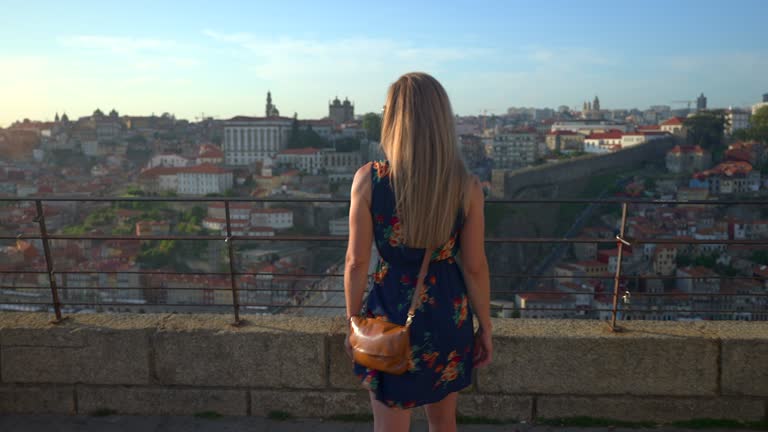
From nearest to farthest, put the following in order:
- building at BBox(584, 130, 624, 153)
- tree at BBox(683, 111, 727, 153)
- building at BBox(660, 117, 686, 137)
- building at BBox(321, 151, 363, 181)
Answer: tree at BBox(683, 111, 727, 153)
building at BBox(321, 151, 363, 181)
building at BBox(660, 117, 686, 137)
building at BBox(584, 130, 624, 153)

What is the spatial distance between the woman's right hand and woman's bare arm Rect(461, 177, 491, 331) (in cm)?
1

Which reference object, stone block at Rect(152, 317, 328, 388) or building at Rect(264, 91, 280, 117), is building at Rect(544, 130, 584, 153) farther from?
stone block at Rect(152, 317, 328, 388)

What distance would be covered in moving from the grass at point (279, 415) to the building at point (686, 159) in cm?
4798

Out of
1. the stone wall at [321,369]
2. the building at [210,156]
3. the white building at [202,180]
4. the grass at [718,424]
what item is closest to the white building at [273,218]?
the white building at [202,180]

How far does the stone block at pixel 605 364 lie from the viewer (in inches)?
77.9

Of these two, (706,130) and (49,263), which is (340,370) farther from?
(706,130)

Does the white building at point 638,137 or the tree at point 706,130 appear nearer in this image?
the tree at point 706,130

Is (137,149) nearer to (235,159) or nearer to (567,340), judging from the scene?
(235,159)

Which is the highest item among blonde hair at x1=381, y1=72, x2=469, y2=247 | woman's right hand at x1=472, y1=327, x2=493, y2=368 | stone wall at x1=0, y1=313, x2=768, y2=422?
blonde hair at x1=381, y1=72, x2=469, y2=247

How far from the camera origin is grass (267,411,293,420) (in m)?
2.05

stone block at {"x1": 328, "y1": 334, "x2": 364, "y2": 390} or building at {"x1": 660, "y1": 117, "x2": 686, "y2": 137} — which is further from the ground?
building at {"x1": 660, "y1": 117, "x2": 686, "y2": 137}

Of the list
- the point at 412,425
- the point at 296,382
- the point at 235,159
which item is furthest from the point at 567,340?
the point at 235,159

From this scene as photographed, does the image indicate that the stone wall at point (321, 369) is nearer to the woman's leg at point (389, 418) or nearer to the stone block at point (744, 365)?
the stone block at point (744, 365)

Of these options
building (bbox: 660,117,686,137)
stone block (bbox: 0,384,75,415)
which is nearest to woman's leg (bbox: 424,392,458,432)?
stone block (bbox: 0,384,75,415)
